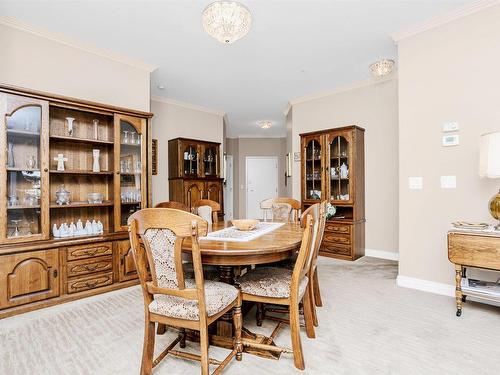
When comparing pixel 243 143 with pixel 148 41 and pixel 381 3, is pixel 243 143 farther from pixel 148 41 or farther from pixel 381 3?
pixel 381 3

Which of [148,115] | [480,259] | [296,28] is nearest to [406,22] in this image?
[296,28]

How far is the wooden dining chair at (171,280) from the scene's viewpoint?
4.66 ft

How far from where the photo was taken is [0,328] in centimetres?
223

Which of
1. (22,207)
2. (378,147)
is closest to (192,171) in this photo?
(22,207)

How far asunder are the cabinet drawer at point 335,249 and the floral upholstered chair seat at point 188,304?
2988 mm

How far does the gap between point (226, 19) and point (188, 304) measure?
212cm

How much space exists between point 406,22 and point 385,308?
2.86 meters

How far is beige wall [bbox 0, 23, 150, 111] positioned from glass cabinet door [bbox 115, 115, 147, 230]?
1.47ft

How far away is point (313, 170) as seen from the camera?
4.78 m

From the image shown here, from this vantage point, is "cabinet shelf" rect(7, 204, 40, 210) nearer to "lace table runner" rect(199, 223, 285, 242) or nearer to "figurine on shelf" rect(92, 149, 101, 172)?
"figurine on shelf" rect(92, 149, 101, 172)

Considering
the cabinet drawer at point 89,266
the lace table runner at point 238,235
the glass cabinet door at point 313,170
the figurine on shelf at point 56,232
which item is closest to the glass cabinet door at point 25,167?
the figurine on shelf at point 56,232

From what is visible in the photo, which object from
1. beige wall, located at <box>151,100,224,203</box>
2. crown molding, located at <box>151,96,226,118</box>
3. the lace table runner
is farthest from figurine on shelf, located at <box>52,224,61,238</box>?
crown molding, located at <box>151,96,226,118</box>

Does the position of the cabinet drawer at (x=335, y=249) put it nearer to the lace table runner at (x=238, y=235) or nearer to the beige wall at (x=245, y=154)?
the lace table runner at (x=238, y=235)

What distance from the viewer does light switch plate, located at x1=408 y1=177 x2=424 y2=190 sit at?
300 centimetres
